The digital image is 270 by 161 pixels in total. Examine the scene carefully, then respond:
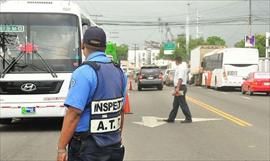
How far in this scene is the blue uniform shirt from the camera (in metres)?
4.39

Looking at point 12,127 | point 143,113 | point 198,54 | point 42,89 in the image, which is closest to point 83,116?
point 42,89

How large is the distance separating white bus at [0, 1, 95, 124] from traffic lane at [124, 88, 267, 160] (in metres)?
2.10

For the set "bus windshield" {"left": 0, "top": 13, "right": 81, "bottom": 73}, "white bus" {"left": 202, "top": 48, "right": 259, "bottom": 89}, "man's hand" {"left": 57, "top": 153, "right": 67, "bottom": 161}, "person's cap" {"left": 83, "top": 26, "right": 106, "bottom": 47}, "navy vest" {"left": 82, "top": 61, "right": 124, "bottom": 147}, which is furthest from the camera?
"white bus" {"left": 202, "top": 48, "right": 259, "bottom": 89}

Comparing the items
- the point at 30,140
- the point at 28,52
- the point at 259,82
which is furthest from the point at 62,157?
the point at 259,82

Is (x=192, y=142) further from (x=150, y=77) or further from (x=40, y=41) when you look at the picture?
(x=150, y=77)

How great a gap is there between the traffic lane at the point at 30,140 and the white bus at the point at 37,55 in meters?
0.59

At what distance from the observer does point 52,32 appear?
13695 mm

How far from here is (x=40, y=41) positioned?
13.6m

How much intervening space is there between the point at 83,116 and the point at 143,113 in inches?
573

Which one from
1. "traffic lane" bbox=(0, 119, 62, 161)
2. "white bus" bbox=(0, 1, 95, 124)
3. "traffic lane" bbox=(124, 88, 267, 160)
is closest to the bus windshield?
"white bus" bbox=(0, 1, 95, 124)

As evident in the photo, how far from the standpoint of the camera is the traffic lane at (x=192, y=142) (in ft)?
32.4

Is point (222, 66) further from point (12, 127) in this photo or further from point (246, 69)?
point (12, 127)

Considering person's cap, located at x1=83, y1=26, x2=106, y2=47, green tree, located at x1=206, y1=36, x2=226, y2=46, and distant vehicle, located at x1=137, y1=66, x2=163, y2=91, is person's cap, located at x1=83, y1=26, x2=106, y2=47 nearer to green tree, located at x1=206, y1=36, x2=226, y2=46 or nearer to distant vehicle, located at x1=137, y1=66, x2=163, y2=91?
distant vehicle, located at x1=137, y1=66, x2=163, y2=91

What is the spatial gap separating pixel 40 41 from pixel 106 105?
9.36 metres
